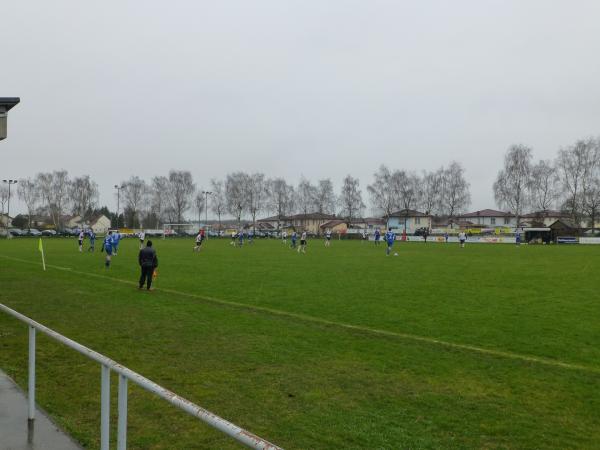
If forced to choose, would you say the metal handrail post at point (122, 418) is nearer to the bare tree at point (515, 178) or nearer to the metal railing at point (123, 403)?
the metal railing at point (123, 403)

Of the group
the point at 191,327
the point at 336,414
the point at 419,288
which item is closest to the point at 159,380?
the point at 336,414

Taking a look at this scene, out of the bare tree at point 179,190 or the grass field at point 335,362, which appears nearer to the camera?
the grass field at point 335,362

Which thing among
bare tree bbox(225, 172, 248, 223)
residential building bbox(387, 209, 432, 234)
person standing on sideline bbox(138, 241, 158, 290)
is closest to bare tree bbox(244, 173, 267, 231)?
bare tree bbox(225, 172, 248, 223)

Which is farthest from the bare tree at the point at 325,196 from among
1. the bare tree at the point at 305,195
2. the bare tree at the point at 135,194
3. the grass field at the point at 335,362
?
the grass field at the point at 335,362

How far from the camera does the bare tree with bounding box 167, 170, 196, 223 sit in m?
122

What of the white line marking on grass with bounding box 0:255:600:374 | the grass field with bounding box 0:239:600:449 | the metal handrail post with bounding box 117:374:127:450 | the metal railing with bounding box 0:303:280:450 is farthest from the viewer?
the white line marking on grass with bounding box 0:255:600:374

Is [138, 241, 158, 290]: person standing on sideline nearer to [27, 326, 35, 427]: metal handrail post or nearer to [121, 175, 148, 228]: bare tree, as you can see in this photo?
[27, 326, 35, 427]: metal handrail post

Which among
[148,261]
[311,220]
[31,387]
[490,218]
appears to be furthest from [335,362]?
[490,218]

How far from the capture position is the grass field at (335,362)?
5.21 meters

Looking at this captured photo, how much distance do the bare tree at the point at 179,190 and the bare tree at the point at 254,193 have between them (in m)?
14.2

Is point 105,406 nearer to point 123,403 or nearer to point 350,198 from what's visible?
point 123,403

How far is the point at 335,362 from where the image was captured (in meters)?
7.82

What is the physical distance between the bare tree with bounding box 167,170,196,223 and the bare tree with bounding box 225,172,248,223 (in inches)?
368

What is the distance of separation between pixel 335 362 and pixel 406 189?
11077 cm
